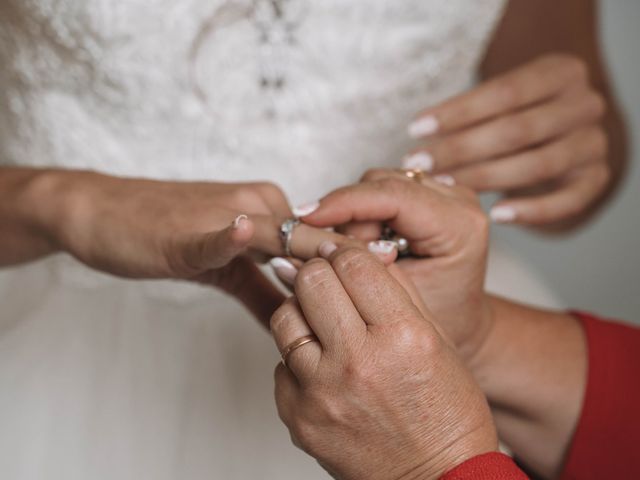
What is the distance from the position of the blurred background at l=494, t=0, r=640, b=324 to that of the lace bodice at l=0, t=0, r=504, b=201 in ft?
3.19

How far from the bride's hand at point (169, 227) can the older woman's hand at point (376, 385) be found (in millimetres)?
114

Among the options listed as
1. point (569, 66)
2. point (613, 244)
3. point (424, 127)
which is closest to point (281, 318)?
point (424, 127)

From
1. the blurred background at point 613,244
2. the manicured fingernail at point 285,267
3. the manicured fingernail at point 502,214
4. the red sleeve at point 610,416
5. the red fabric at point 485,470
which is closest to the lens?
the red fabric at point 485,470

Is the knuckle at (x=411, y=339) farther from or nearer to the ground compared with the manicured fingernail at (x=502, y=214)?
farther from the ground

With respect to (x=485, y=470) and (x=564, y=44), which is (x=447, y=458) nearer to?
(x=485, y=470)

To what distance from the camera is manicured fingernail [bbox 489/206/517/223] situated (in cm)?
92

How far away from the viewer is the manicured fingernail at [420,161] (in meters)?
0.91

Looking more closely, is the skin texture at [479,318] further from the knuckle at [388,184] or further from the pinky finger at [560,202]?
the pinky finger at [560,202]

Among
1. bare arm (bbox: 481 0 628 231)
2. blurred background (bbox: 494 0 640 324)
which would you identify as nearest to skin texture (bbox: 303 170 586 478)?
bare arm (bbox: 481 0 628 231)

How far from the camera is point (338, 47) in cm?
94

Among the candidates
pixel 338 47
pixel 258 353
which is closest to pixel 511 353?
pixel 258 353

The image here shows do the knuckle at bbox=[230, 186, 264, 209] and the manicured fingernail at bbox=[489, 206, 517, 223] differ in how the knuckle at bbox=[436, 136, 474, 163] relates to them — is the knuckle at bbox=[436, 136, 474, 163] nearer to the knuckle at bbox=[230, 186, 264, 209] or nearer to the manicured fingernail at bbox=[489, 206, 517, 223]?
the manicured fingernail at bbox=[489, 206, 517, 223]

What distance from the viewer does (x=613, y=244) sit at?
6.28 ft

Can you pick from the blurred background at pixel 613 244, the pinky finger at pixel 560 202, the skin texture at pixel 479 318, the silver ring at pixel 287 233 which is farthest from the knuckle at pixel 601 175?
the blurred background at pixel 613 244
